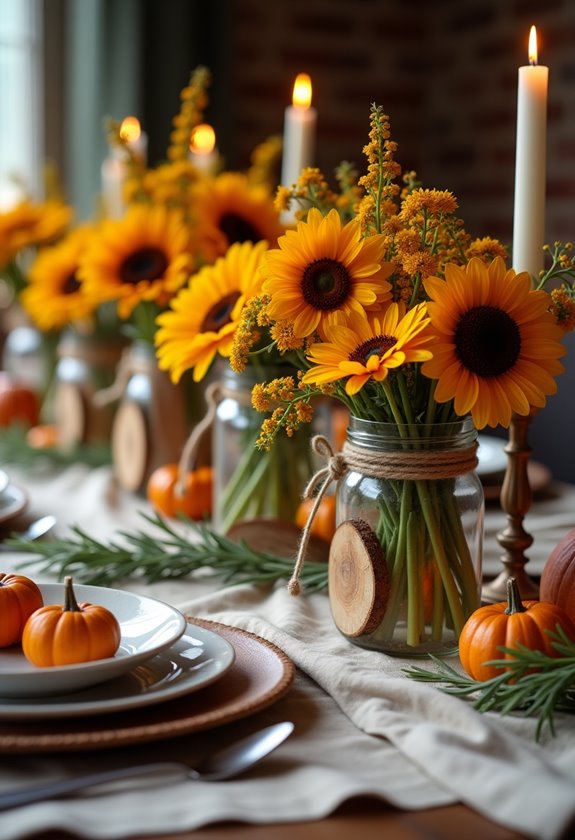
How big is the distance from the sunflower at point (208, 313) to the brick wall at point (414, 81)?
1.95 metres

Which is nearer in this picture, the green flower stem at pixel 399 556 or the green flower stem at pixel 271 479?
the green flower stem at pixel 399 556

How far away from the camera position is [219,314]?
3.38 feet

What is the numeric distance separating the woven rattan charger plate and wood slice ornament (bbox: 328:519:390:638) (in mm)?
82

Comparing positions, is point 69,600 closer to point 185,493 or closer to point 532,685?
point 532,685

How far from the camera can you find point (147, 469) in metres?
1.47

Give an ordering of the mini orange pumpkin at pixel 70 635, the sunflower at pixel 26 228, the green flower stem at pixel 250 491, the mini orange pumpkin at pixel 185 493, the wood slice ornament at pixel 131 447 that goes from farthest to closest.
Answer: the sunflower at pixel 26 228
the wood slice ornament at pixel 131 447
the mini orange pumpkin at pixel 185 493
the green flower stem at pixel 250 491
the mini orange pumpkin at pixel 70 635

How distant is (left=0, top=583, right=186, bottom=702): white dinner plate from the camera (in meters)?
0.64

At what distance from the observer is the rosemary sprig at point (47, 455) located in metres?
1.66

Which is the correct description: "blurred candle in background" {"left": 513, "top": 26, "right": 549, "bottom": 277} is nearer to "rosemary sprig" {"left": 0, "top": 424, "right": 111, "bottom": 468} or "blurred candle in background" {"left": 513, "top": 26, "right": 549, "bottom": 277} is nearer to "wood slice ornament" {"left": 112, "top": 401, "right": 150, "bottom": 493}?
"wood slice ornament" {"left": 112, "top": 401, "right": 150, "bottom": 493}

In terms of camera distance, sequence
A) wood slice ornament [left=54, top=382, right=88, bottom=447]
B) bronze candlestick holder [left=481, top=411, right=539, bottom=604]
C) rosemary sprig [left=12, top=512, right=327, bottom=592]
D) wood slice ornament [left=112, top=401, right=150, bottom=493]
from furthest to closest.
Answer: wood slice ornament [left=54, top=382, right=88, bottom=447], wood slice ornament [left=112, top=401, right=150, bottom=493], rosemary sprig [left=12, top=512, right=327, bottom=592], bronze candlestick holder [left=481, top=411, right=539, bottom=604]

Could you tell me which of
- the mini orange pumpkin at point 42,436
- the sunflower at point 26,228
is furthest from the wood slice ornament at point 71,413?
the sunflower at point 26,228

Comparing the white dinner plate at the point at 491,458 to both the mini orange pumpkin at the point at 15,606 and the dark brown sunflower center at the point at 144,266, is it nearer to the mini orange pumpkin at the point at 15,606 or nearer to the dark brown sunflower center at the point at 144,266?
the dark brown sunflower center at the point at 144,266

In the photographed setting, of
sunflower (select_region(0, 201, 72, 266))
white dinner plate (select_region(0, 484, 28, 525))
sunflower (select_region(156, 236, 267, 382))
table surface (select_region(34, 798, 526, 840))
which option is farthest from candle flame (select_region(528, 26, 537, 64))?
sunflower (select_region(0, 201, 72, 266))

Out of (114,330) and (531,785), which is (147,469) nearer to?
(114,330)
